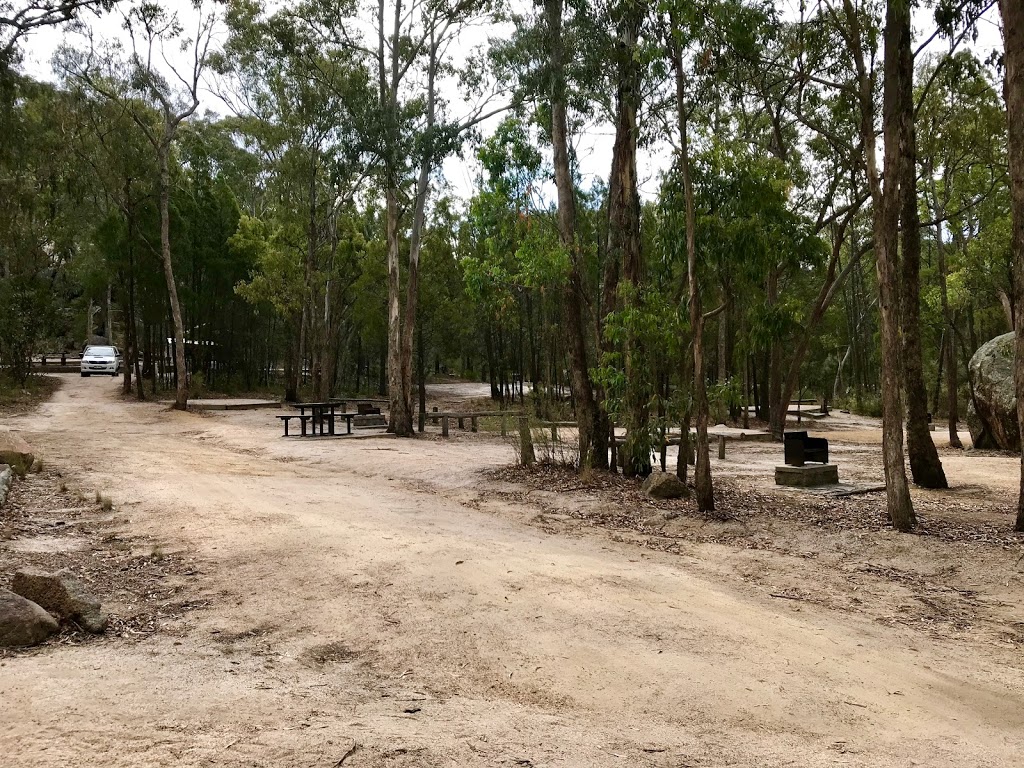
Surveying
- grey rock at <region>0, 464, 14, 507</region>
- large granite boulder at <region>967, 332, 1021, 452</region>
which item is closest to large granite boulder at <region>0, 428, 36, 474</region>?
grey rock at <region>0, 464, 14, 507</region>

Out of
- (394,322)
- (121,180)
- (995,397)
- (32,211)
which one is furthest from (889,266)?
(121,180)

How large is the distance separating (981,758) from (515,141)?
10479mm

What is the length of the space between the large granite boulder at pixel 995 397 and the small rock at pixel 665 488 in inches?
369

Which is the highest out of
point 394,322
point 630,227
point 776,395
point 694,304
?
point 630,227

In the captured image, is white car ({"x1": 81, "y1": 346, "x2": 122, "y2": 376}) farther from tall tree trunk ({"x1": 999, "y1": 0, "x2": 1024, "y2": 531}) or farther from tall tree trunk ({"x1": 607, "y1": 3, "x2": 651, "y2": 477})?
tall tree trunk ({"x1": 999, "y1": 0, "x2": 1024, "y2": 531})

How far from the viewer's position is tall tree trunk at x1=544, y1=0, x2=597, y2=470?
38.0ft

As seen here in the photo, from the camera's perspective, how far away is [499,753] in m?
3.15

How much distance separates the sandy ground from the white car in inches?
1219

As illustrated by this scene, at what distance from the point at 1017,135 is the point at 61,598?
342 inches

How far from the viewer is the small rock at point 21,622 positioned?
13.5 feet

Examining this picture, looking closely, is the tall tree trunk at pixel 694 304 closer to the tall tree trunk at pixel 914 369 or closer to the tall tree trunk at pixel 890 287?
the tall tree trunk at pixel 890 287

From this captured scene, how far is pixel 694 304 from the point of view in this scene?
29.2ft

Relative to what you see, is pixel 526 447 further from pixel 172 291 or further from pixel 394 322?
pixel 172 291

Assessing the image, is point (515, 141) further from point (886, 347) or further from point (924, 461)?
point (924, 461)
